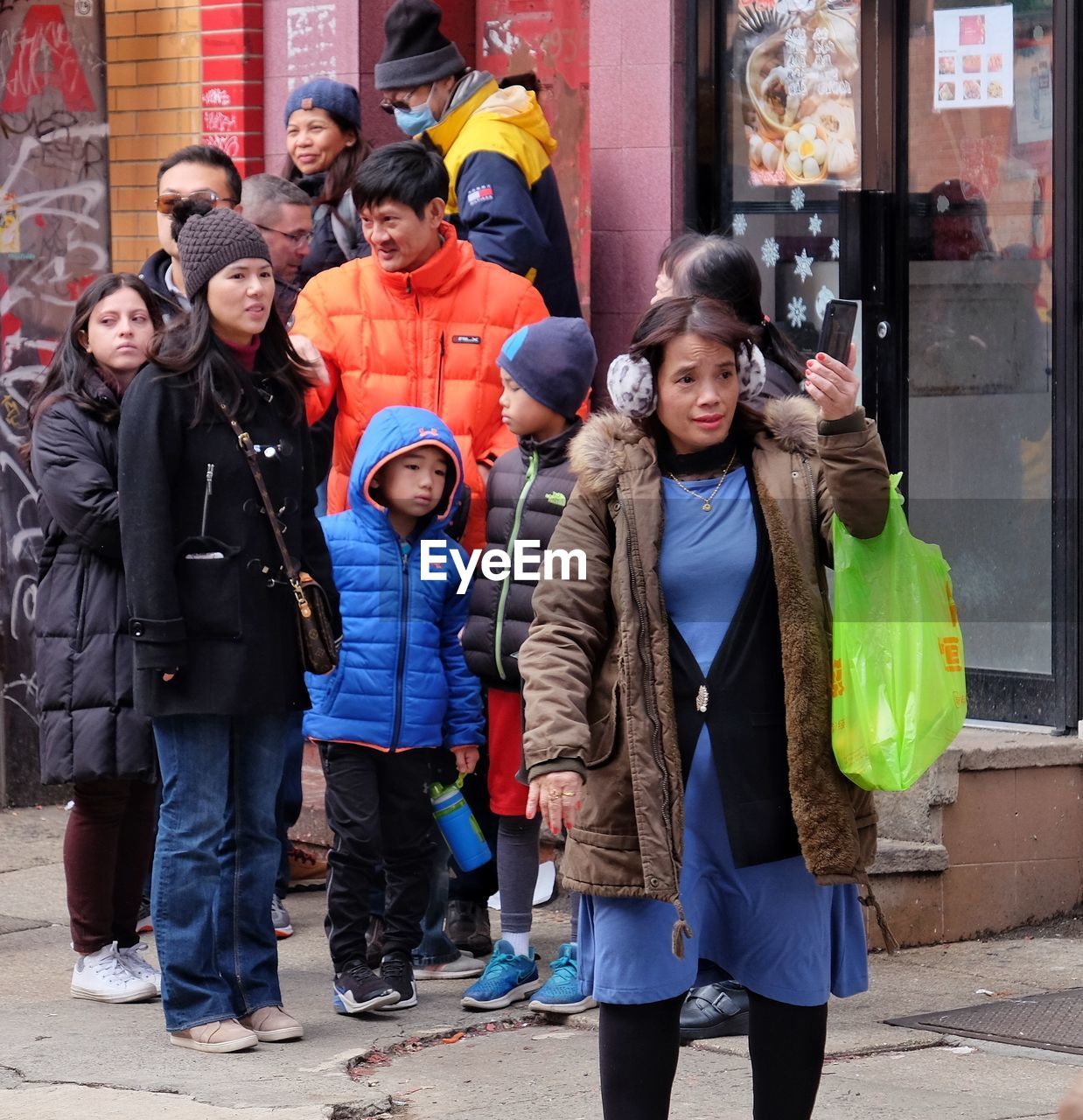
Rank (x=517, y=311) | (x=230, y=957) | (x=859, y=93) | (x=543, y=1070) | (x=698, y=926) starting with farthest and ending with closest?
1. (x=859, y=93)
2. (x=517, y=311)
3. (x=230, y=957)
4. (x=543, y=1070)
5. (x=698, y=926)

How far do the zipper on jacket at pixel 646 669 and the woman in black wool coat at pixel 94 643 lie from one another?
2.06 metres

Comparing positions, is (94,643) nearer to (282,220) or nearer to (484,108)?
(282,220)

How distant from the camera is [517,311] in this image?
20.4 ft

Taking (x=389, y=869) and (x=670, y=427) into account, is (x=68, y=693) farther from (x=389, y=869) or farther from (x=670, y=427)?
(x=670, y=427)

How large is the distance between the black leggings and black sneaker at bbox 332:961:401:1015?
1612 millimetres

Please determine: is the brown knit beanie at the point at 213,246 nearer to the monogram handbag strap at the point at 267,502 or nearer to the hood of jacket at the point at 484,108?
the monogram handbag strap at the point at 267,502

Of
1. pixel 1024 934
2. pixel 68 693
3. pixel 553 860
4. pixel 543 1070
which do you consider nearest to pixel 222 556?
pixel 68 693

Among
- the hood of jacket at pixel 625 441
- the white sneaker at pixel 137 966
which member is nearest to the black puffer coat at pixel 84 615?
the white sneaker at pixel 137 966

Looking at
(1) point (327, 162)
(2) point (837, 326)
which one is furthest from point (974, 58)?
(1) point (327, 162)

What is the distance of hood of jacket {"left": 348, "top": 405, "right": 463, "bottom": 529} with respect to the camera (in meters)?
5.45

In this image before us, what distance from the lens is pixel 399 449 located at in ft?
17.8

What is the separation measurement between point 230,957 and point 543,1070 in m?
0.90

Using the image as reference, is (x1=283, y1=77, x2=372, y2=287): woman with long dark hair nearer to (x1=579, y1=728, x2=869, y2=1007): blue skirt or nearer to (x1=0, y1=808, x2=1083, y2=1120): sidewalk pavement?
(x1=0, y1=808, x2=1083, y2=1120): sidewalk pavement

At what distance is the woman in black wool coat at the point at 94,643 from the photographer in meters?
5.56
